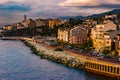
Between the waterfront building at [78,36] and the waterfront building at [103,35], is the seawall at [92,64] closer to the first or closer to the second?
the waterfront building at [103,35]

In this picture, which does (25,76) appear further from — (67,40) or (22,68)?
(67,40)

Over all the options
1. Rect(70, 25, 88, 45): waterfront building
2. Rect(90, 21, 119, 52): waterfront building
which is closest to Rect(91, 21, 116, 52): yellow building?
Rect(90, 21, 119, 52): waterfront building

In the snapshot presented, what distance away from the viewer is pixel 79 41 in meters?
96.2

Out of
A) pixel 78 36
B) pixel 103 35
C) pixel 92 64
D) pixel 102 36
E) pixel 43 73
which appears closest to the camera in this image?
pixel 43 73

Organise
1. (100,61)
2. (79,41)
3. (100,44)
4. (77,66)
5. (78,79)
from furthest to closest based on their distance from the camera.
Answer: (79,41)
(100,44)
(77,66)
(100,61)
(78,79)

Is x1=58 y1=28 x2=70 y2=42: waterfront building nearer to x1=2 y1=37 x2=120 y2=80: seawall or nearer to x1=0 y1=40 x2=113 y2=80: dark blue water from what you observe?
x1=2 y1=37 x2=120 y2=80: seawall

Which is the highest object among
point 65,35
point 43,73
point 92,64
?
point 65,35

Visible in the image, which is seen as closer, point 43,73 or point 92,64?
point 43,73

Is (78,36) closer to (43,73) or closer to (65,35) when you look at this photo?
(65,35)

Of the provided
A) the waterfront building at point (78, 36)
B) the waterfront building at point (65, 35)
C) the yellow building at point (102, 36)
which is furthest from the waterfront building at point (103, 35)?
the waterfront building at point (65, 35)

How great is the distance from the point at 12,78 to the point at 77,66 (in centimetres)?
1111

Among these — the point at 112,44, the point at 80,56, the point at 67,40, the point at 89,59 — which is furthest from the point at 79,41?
the point at 89,59

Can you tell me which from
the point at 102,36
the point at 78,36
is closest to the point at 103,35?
the point at 102,36

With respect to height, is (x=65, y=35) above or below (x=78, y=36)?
below
